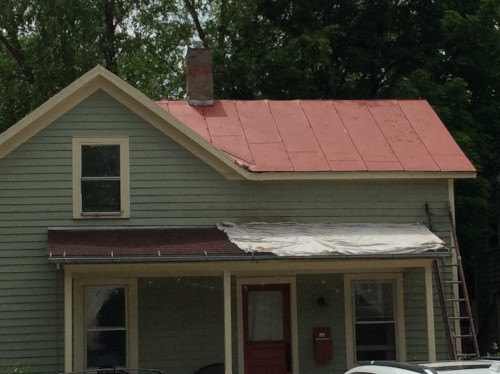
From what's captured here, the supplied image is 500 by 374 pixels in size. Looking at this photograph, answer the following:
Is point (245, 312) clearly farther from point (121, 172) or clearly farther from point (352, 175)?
point (121, 172)

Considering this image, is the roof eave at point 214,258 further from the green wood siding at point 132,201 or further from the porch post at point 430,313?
the green wood siding at point 132,201

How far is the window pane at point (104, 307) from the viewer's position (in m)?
16.7

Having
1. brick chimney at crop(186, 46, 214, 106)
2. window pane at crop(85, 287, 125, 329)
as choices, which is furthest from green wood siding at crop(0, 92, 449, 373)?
brick chimney at crop(186, 46, 214, 106)

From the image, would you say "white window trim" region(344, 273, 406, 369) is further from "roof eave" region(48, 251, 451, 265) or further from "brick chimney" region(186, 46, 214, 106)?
"brick chimney" region(186, 46, 214, 106)

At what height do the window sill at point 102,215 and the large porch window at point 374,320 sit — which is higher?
the window sill at point 102,215

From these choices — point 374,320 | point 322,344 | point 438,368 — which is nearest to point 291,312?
point 322,344

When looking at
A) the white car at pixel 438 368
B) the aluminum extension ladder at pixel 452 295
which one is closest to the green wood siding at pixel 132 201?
the aluminum extension ladder at pixel 452 295

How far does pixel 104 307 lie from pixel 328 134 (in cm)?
528

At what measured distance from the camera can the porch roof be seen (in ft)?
49.3

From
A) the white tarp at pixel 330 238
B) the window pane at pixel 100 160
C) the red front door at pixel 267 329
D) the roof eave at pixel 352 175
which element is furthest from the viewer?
the red front door at pixel 267 329

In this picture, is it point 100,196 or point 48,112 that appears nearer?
point 48,112

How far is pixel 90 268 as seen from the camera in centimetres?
1582

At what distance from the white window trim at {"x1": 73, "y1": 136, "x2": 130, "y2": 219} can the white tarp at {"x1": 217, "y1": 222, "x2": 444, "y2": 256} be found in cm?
167

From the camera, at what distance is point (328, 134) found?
60.4ft
